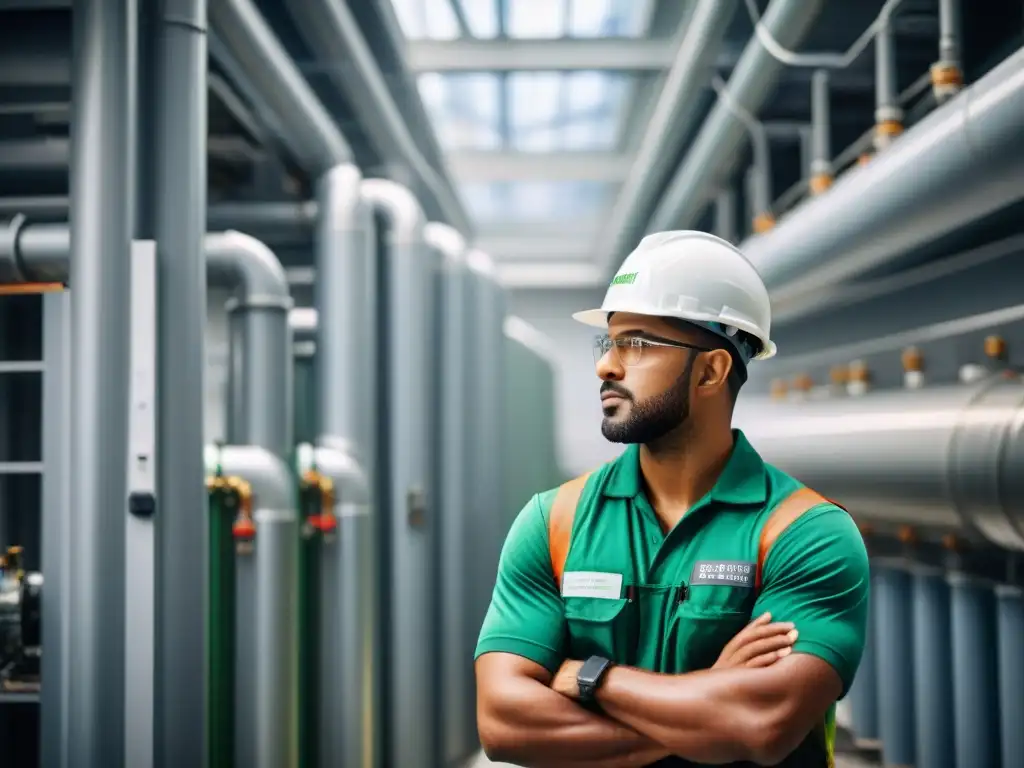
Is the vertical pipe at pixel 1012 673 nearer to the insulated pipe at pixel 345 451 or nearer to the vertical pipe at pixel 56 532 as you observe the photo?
the insulated pipe at pixel 345 451

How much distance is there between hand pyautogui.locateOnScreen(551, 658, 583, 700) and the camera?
5.23 ft

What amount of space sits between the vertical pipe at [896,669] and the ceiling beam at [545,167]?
3.69m

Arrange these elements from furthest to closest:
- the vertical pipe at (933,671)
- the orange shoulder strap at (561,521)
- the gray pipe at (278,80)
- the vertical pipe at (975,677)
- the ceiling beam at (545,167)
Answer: the ceiling beam at (545,167) < the vertical pipe at (933,671) < the vertical pipe at (975,677) < the gray pipe at (278,80) < the orange shoulder strap at (561,521)

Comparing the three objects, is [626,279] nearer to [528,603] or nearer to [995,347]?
[528,603]

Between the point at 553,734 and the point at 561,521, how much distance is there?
0.33 meters

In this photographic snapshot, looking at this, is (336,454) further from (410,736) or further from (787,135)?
(787,135)

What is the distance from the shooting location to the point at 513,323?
7348mm

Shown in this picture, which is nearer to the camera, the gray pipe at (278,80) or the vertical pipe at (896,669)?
the gray pipe at (278,80)

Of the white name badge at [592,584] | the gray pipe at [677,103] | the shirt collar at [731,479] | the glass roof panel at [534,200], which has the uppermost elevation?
the glass roof panel at [534,200]

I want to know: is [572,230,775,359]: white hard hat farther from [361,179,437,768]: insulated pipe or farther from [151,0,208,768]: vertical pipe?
[361,179,437,768]: insulated pipe

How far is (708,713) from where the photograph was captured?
1521 mm

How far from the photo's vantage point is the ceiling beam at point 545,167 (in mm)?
7371

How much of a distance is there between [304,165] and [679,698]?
309cm

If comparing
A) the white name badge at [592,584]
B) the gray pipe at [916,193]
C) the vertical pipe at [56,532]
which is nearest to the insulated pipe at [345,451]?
the vertical pipe at [56,532]
